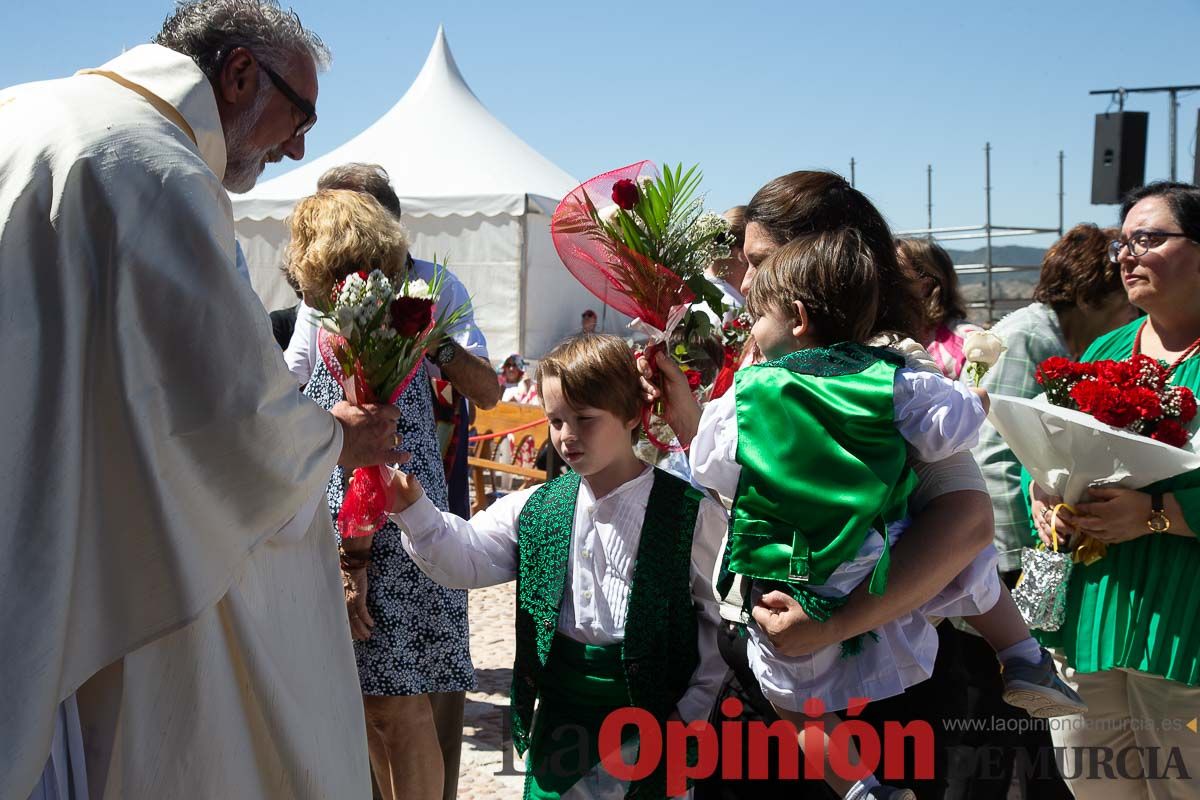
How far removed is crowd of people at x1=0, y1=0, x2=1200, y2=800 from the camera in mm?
2043

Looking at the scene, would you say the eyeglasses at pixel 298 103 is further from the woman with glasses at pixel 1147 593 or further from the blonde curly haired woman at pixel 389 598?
the woman with glasses at pixel 1147 593

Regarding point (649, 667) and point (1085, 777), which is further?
point (1085, 777)

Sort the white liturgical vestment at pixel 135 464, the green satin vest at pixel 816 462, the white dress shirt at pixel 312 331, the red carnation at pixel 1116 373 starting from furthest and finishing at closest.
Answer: the white dress shirt at pixel 312 331 → the red carnation at pixel 1116 373 → the green satin vest at pixel 816 462 → the white liturgical vestment at pixel 135 464

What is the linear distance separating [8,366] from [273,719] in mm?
872

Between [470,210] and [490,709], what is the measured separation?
11.2m

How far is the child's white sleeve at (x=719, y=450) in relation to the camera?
2346 millimetres

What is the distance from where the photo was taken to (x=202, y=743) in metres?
2.13

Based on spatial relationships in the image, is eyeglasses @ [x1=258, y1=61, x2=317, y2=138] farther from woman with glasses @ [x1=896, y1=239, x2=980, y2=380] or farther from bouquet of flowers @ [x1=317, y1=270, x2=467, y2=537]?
woman with glasses @ [x1=896, y1=239, x2=980, y2=380]

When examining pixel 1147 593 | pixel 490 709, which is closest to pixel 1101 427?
pixel 1147 593

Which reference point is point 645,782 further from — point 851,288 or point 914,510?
point 851,288

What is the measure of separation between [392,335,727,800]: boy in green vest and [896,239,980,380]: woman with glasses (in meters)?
1.83

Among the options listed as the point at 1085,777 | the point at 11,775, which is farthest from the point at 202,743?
the point at 1085,777

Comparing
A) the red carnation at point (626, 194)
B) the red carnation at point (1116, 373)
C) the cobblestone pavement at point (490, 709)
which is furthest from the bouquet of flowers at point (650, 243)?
the cobblestone pavement at point (490, 709)

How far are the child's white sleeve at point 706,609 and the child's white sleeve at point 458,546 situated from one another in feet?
1.68
